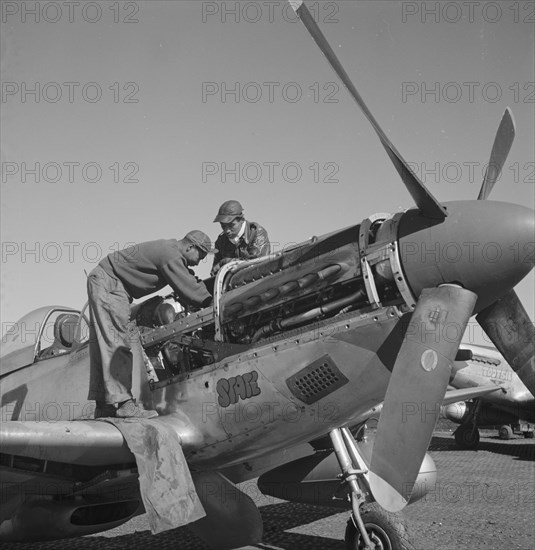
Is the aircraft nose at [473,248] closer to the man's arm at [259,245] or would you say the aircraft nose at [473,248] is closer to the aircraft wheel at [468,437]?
the man's arm at [259,245]

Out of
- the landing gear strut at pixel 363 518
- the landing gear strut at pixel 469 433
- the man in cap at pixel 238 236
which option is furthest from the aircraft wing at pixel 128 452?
the landing gear strut at pixel 469 433

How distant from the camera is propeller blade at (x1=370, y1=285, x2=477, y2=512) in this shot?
4.12 meters

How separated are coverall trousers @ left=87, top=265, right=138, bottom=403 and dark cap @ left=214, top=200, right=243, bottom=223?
3.51 ft

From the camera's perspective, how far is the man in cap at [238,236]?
5957 mm

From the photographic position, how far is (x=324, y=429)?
200 inches

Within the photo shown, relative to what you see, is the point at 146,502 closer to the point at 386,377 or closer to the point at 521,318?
the point at 386,377

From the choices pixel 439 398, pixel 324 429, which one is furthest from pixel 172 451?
pixel 439 398

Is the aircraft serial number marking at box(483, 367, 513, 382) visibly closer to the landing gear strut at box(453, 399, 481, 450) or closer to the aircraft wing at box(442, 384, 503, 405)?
the landing gear strut at box(453, 399, 481, 450)

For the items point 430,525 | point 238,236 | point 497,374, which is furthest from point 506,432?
point 238,236

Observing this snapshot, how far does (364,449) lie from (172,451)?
80.6 inches

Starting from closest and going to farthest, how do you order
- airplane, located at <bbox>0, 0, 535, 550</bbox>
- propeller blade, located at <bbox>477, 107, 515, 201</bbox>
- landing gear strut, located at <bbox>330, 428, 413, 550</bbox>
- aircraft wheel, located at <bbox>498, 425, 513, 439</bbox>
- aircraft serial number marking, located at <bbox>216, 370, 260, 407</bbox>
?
airplane, located at <bbox>0, 0, 535, 550</bbox>
aircraft serial number marking, located at <bbox>216, 370, 260, 407</bbox>
landing gear strut, located at <bbox>330, 428, 413, 550</bbox>
propeller blade, located at <bbox>477, 107, 515, 201</bbox>
aircraft wheel, located at <bbox>498, 425, 513, 439</bbox>

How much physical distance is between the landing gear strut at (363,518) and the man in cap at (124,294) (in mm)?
1524

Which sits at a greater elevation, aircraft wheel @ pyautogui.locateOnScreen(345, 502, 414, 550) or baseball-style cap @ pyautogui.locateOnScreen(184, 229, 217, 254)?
baseball-style cap @ pyautogui.locateOnScreen(184, 229, 217, 254)

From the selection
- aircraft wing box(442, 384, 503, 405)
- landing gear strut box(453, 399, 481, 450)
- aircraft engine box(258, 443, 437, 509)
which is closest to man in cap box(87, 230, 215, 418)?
aircraft engine box(258, 443, 437, 509)
